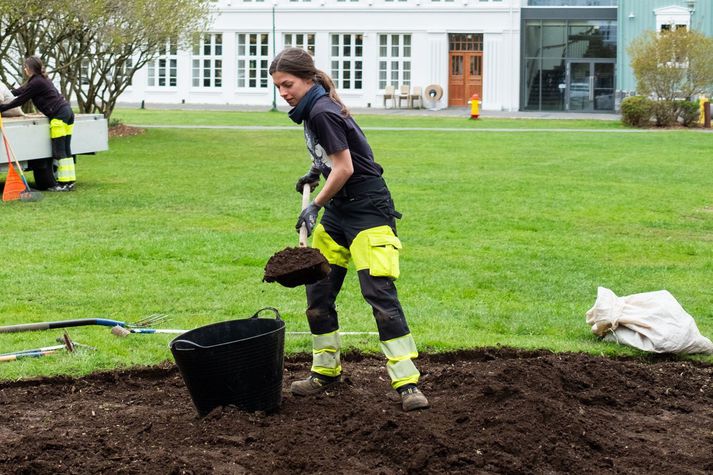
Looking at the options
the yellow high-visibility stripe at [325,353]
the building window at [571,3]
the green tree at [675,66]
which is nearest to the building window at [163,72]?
the building window at [571,3]

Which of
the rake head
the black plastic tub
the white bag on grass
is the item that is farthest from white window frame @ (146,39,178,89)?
the black plastic tub

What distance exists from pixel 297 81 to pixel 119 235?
740 centimetres

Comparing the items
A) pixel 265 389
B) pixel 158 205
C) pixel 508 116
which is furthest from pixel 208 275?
pixel 508 116

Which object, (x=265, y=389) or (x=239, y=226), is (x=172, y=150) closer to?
(x=239, y=226)

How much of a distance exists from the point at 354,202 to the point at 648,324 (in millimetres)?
2616

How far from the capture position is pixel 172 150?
25.9 m

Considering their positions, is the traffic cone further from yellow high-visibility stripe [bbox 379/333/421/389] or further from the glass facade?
the glass facade

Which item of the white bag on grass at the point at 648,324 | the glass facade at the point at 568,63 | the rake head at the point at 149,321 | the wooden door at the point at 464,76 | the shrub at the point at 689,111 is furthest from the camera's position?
the wooden door at the point at 464,76

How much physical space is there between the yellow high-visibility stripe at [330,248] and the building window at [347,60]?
50.1 meters

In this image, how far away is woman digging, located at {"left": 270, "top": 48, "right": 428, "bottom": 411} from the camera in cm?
603

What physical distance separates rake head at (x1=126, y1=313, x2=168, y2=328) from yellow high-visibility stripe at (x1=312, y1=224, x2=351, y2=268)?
8.06ft

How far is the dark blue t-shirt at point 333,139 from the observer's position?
6.00 meters

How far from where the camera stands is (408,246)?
40.8 feet

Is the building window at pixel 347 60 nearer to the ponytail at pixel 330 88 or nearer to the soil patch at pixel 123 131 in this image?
the soil patch at pixel 123 131
